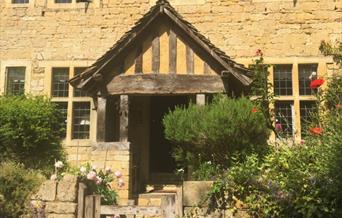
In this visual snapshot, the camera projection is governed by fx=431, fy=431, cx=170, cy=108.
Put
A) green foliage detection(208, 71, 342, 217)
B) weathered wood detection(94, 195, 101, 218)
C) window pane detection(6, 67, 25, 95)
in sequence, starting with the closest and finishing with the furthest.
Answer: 1. green foliage detection(208, 71, 342, 217)
2. weathered wood detection(94, 195, 101, 218)
3. window pane detection(6, 67, 25, 95)

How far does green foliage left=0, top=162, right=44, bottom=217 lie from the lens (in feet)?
23.4

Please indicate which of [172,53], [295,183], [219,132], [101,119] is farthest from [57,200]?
[172,53]

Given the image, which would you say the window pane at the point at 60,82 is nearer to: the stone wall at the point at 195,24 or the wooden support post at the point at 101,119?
the stone wall at the point at 195,24

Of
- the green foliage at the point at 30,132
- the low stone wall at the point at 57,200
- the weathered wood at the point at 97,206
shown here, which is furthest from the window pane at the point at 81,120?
the weathered wood at the point at 97,206

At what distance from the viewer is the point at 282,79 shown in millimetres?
11289

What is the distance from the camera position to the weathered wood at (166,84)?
9.34 metres

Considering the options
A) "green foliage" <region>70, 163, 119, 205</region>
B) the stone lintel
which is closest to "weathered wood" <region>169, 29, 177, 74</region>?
the stone lintel

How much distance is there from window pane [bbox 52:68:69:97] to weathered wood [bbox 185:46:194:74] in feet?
12.9

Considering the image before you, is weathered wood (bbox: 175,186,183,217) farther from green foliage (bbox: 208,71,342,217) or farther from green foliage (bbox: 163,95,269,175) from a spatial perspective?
green foliage (bbox: 163,95,269,175)

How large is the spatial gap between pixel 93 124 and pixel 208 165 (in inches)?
187

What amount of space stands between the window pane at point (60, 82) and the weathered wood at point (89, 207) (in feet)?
18.9

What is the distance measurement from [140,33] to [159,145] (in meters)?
3.29

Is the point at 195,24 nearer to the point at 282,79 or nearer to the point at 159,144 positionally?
the point at 282,79

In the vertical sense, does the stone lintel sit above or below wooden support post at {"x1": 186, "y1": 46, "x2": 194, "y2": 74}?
below
